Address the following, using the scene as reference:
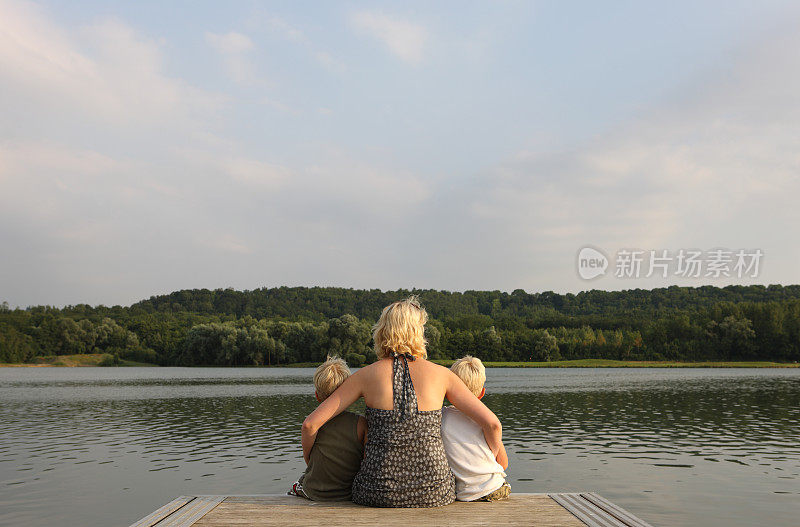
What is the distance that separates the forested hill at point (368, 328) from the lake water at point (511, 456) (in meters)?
65.4

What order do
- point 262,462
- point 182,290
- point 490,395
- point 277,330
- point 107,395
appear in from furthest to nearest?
point 182,290
point 277,330
point 107,395
point 490,395
point 262,462

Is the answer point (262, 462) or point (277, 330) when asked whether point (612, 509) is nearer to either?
point (262, 462)

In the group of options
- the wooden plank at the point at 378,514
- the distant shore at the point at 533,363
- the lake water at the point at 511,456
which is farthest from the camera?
the distant shore at the point at 533,363

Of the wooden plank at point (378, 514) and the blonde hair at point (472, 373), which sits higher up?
the blonde hair at point (472, 373)

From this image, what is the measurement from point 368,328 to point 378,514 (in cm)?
9813

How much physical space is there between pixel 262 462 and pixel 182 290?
16013 cm

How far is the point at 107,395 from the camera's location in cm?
4547

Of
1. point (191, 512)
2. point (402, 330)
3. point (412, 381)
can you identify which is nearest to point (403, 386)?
point (412, 381)

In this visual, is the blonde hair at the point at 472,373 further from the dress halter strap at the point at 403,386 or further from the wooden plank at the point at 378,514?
the wooden plank at the point at 378,514

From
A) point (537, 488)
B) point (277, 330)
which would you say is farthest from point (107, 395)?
point (277, 330)

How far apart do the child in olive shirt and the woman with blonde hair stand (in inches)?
13.3

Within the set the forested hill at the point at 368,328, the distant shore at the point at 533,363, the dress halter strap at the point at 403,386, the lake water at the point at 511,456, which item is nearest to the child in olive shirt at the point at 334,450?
the dress halter strap at the point at 403,386

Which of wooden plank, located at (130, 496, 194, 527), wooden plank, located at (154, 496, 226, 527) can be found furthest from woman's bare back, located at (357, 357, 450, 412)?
wooden plank, located at (130, 496, 194, 527)

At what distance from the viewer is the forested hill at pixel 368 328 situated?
111 meters
